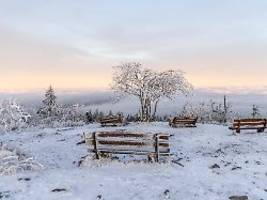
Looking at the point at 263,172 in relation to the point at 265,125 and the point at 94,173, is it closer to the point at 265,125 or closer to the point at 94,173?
the point at 94,173

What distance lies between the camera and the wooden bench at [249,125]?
38375 mm

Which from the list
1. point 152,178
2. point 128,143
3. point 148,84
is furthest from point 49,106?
point 152,178

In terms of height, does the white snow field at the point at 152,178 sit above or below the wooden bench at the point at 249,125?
below

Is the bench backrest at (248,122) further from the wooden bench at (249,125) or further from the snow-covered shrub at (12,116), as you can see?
the snow-covered shrub at (12,116)

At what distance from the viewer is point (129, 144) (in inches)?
926

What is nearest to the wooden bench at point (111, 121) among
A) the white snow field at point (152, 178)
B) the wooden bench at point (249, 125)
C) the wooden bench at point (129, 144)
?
the wooden bench at point (249, 125)

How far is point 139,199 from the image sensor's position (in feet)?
55.7

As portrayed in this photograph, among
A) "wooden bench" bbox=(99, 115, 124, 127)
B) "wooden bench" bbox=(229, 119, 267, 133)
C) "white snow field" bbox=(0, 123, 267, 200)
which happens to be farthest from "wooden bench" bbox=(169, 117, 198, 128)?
"white snow field" bbox=(0, 123, 267, 200)

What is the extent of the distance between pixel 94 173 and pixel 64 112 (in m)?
103

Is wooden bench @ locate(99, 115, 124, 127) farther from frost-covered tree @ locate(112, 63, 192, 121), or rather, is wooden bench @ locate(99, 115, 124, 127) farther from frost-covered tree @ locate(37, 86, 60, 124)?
frost-covered tree @ locate(37, 86, 60, 124)

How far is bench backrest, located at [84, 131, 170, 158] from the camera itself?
76.1 ft

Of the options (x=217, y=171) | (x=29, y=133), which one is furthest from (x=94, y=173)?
(x=29, y=133)

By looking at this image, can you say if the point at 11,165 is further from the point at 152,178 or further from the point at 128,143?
the point at 152,178

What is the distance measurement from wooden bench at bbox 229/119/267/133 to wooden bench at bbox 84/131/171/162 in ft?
53.6
